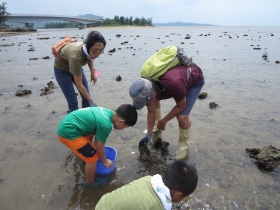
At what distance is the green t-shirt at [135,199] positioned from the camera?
1746 mm

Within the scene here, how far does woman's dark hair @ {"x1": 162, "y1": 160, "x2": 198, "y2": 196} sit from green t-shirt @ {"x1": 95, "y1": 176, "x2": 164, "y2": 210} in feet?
0.54

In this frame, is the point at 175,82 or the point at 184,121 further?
the point at 184,121

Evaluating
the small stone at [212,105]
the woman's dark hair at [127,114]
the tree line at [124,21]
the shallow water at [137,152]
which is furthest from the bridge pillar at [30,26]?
the woman's dark hair at [127,114]

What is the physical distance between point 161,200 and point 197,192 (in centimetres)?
137

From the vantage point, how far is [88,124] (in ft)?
8.71

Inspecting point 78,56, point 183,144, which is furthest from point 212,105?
point 78,56

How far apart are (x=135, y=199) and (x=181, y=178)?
41 cm

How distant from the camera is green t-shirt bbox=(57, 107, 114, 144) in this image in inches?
102

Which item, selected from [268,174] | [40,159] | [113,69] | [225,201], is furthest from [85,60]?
[113,69]

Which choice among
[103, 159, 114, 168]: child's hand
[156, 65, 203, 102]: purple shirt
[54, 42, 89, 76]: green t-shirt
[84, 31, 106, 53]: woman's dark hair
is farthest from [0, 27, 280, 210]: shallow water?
[84, 31, 106, 53]: woman's dark hair

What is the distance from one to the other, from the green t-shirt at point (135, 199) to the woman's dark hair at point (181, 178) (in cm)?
17

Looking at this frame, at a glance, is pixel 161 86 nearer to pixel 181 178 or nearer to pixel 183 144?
pixel 183 144

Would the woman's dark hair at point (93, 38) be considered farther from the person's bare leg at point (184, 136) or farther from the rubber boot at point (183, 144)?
the rubber boot at point (183, 144)

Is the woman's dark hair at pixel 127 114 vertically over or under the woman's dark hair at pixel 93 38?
under
